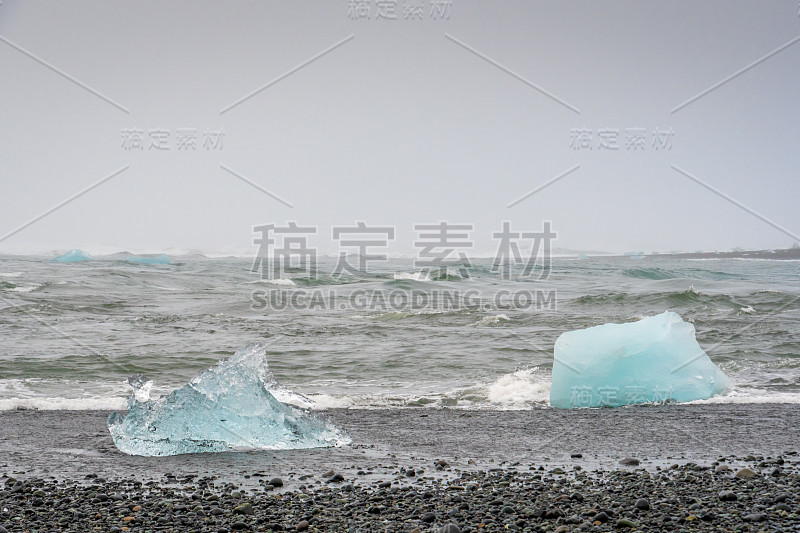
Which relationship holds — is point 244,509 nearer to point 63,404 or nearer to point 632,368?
point 63,404

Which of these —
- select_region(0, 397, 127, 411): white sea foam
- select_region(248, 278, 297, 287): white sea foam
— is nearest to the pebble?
select_region(0, 397, 127, 411): white sea foam

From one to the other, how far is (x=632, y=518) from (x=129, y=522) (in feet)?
8.89

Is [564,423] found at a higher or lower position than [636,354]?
lower

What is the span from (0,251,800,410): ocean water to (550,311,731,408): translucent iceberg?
1.18 feet

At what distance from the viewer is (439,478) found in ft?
14.4

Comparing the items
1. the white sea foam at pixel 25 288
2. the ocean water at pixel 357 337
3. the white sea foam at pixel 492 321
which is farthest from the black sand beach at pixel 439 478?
the white sea foam at pixel 25 288

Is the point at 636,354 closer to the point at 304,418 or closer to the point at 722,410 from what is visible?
the point at 722,410

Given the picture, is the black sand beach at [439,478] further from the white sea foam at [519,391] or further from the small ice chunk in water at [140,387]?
the white sea foam at [519,391]

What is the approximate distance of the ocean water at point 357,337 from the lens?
8.07 meters

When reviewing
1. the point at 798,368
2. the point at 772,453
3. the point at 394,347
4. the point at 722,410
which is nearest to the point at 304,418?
the point at 772,453

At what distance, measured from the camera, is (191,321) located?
1436cm

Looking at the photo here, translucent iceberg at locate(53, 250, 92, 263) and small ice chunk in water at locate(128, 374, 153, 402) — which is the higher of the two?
translucent iceberg at locate(53, 250, 92, 263)

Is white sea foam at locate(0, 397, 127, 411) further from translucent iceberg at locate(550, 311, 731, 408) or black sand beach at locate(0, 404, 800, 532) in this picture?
translucent iceberg at locate(550, 311, 731, 408)

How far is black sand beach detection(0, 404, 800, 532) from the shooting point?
11.4 ft
